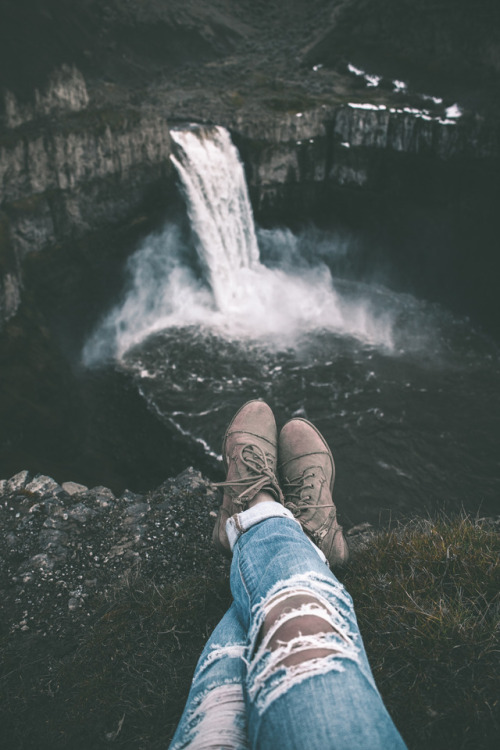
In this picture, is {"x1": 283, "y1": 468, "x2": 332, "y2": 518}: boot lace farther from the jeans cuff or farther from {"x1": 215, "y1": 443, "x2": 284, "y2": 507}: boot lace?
the jeans cuff

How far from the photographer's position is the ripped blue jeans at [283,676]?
1.17 m

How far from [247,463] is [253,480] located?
17cm

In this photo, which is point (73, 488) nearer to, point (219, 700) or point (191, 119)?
point (219, 700)

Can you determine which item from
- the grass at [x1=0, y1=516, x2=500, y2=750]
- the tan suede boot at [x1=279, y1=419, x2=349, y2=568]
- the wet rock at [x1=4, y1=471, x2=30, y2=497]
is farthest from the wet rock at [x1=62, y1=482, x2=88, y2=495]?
the tan suede boot at [x1=279, y1=419, x2=349, y2=568]

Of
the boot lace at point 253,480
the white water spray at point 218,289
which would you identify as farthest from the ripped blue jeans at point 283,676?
the white water spray at point 218,289

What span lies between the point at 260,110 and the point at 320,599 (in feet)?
43.7

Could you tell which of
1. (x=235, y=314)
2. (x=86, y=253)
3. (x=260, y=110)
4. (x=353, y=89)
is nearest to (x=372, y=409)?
(x=235, y=314)

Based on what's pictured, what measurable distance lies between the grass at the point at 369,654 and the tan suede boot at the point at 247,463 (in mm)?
384

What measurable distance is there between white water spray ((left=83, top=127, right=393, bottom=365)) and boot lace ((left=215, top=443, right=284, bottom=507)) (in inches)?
288

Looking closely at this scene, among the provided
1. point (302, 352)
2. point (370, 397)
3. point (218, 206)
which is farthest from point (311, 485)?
point (218, 206)

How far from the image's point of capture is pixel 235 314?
1124 centimetres

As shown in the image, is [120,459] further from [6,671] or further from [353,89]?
[353,89]

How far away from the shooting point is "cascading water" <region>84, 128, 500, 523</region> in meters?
7.30

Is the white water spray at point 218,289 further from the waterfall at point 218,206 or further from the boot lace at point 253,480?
the boot lace at point 253,480
